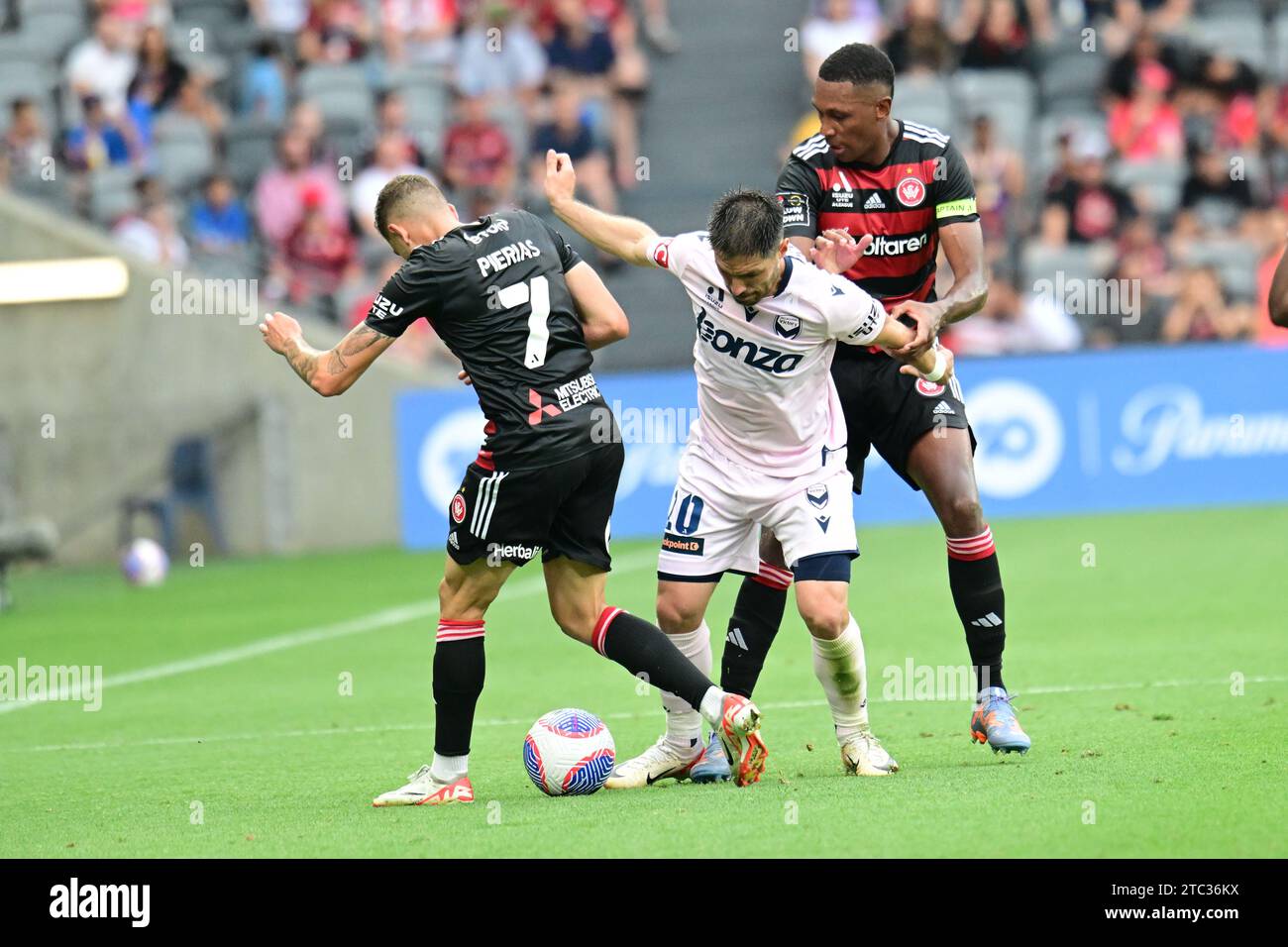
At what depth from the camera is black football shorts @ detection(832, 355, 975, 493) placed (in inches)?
287

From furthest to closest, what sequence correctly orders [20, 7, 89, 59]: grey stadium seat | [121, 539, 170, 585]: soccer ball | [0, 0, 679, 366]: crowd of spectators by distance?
[20, 7, 89, 59]: grey stadium seat, [0, 0, 679, 366]: crowd of spectators, [121, 539, 170, 585]: soccer ball

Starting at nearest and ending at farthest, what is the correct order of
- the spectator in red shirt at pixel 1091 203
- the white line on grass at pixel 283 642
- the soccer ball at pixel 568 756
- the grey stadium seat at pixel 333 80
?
1. the soccer ball at pixel 568 756
2. the white line on grass at pixel 283 642
3. the spectator in red shirt at pixel 1091 203
4. the grey stadium seat at pixel 333 80

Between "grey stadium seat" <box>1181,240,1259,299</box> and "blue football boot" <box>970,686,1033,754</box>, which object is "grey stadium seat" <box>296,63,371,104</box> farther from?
"blue football boot" <box>970,686,1033,754</box>

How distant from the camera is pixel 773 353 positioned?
6770 mm

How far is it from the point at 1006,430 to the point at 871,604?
208 inches

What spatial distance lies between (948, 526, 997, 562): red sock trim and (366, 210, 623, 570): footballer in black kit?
134cm

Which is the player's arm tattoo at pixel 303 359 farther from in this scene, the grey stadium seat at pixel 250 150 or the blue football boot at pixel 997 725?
the grey stadium seat at pixel 250 150

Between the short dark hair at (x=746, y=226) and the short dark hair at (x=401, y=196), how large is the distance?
3.37 ft

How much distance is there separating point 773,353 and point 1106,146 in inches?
573

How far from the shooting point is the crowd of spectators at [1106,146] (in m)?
18.5

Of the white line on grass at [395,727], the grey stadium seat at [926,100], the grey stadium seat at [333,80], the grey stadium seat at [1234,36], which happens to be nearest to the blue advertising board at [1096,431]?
the grey stadium seat at [926,100]

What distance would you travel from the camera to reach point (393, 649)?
38.8 ft

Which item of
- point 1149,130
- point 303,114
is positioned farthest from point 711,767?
point 303,114

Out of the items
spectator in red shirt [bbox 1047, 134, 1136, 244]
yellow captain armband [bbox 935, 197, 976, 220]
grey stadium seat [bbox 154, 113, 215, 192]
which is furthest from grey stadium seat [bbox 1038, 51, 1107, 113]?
yellow captain armband [bbox 935, 197, 976, 220]
